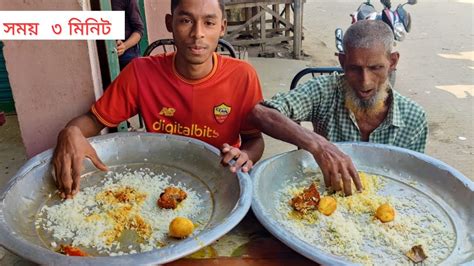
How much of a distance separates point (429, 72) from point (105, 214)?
6.38 meters

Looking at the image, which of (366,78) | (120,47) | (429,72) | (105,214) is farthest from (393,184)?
(429,72)

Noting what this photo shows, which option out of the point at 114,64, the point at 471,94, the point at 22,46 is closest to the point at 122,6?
the point at 114,64

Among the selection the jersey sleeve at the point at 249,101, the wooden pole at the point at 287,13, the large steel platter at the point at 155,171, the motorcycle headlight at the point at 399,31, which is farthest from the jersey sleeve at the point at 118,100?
the wooden pole at the point at 287,13

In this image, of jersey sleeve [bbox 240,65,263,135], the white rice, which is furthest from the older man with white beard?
the white rice

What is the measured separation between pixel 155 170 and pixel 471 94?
17.6 feet

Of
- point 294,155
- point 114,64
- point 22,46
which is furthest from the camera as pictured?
point 114,64

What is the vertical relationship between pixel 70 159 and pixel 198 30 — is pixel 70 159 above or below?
below

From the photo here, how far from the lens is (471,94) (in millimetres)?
5844

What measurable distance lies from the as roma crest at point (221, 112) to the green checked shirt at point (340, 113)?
0.21m

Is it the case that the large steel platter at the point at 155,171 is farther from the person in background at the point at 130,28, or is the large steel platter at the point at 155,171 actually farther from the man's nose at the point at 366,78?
the person in background at the point at 130,28

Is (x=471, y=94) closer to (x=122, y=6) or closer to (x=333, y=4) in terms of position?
(x=122, y=6)

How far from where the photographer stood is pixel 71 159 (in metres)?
1.59

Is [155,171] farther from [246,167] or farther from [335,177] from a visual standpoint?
[335,177]

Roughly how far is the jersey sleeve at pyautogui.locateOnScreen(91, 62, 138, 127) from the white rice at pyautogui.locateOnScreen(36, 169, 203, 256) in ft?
1.49
